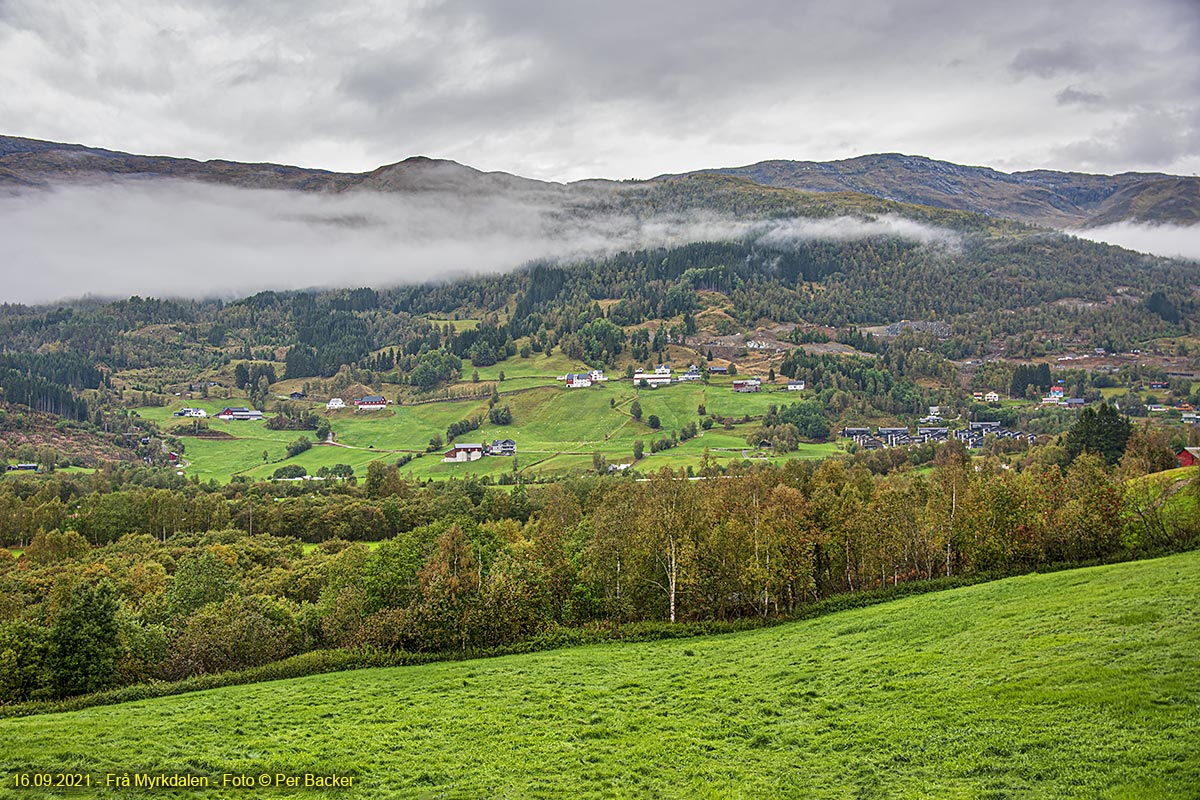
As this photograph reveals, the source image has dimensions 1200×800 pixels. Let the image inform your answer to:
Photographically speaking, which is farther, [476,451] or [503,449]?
[503,449]

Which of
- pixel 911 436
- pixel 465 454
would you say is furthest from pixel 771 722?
pixel 911 436

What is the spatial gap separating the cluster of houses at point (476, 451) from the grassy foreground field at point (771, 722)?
15080 cm

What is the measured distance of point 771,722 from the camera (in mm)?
25406

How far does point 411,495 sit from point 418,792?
111290mm

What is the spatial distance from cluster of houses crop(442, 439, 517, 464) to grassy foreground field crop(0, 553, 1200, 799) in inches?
5937

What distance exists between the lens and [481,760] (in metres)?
23.7

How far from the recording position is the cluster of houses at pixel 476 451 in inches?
7392

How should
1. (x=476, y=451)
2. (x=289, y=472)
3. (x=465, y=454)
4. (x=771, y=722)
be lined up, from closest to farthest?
1. (x=771, y=722)
2. (x=289, y=472)
3. (x=465, y=454)
4. (x=476, y=451)

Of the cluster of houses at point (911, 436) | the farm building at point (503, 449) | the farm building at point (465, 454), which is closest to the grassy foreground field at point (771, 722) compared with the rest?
the farm building at point (465, 454)

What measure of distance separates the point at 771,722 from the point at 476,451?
168 metres

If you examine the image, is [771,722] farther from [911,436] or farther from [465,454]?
[911,436]

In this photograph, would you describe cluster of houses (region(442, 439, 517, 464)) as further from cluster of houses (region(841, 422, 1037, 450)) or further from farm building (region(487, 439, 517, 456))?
cluster of houses (region(841, 422, 1037, 450))

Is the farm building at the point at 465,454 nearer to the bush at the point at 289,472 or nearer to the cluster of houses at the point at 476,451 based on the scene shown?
the cluster of houses at the point at 476,451

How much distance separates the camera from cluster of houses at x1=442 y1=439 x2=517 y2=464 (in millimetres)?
187750
